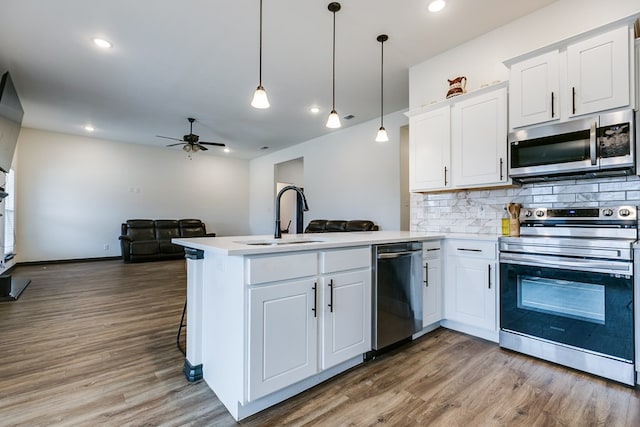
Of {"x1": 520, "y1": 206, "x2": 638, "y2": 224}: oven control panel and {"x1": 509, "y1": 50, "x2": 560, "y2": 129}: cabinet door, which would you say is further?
{"x1": 509, "y1": 50, "x2": 560, "y2": 129}: cabinet door

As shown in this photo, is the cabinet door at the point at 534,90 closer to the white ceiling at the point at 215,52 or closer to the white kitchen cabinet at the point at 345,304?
the white ceiling at the point at 215,52

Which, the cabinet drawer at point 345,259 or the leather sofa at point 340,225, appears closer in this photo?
the cabinet drawer at point 345,259

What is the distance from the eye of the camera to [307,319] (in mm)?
1821

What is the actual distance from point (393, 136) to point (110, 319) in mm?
4936

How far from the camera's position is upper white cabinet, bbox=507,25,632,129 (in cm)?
206

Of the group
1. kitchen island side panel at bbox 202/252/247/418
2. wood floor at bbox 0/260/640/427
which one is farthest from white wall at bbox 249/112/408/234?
kitchen island side panel at bbox 202/252/247/418

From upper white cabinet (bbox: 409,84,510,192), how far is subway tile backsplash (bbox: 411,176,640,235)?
28cm

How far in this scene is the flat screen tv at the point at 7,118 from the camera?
10.7 feet

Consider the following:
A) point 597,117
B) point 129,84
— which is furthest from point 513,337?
point 129,84

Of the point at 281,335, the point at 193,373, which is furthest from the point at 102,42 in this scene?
the point at 281,335

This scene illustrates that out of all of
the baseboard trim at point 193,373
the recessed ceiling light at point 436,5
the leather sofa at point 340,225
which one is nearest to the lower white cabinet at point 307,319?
the baseboard trim at point 193,373

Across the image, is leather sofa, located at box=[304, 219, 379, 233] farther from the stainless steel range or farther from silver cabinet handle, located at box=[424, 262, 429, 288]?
the stainless steel range

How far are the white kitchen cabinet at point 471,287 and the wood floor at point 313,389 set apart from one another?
0.14 m

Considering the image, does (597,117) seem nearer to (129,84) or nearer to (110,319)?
(110,319)
